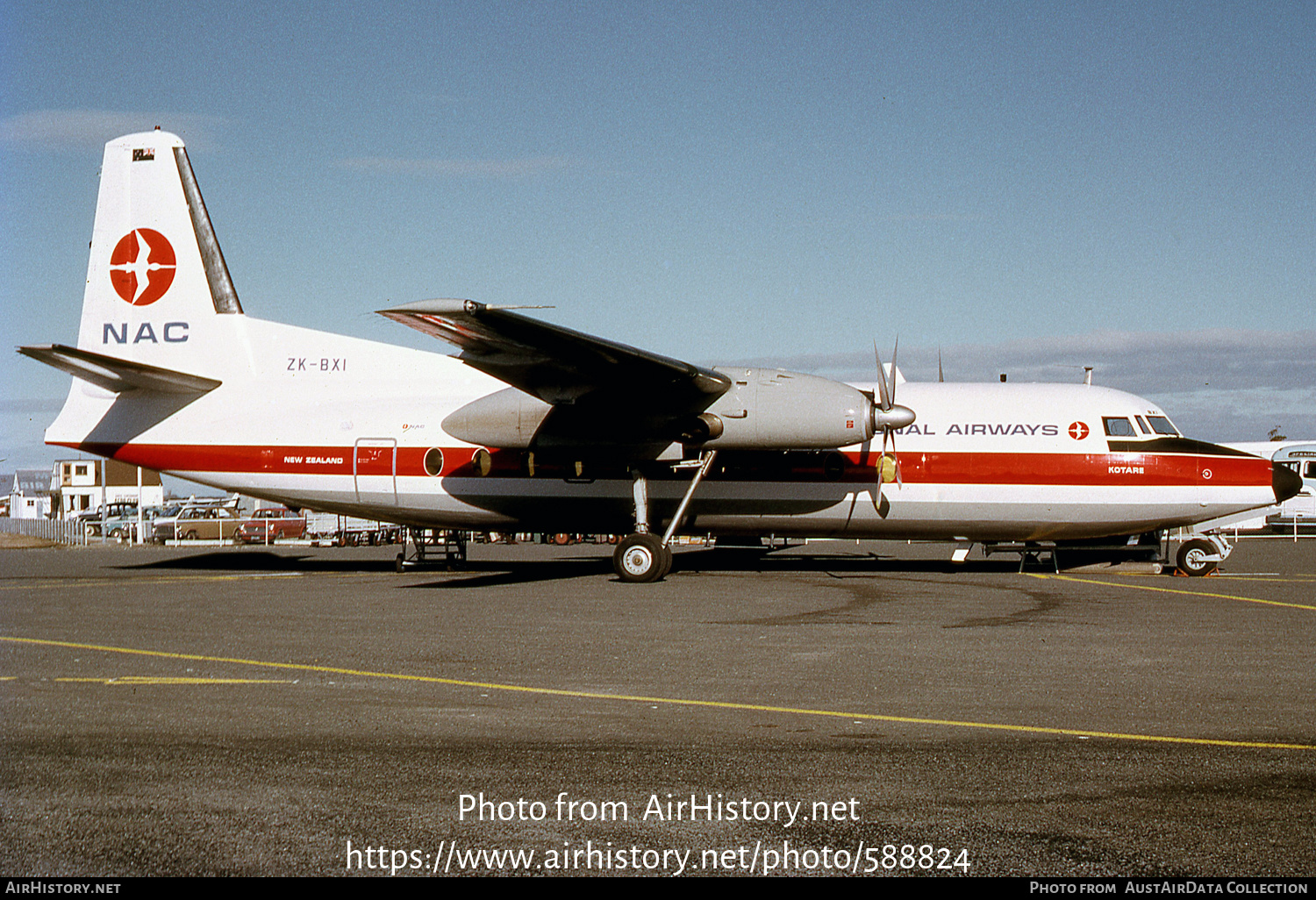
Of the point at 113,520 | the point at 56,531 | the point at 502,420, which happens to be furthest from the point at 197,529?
the point at 502,420

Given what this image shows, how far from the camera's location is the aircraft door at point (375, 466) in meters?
21.8

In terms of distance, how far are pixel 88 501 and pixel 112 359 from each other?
7567 cm

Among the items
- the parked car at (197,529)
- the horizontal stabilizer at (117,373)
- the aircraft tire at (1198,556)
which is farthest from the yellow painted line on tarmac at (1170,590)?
the parked car at (197,529)

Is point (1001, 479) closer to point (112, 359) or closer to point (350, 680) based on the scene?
point (350, 680)

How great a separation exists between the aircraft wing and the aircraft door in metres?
3.61

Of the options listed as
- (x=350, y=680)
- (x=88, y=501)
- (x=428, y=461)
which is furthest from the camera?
(x=88, y=501)

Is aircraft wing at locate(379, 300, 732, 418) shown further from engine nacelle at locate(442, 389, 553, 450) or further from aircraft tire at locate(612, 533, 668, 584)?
aircraft tire at locate(612, 533, 668, 584)

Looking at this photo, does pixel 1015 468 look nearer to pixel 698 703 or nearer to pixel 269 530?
pixel 698 703

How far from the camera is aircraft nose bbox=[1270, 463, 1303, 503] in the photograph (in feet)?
66.1

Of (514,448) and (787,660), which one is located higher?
(514,448)

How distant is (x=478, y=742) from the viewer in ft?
22.3

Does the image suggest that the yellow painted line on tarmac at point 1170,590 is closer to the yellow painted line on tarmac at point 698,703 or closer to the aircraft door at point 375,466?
the yellow painted line on tarmac at point 698,703

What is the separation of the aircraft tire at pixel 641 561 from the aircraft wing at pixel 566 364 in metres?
2.42
